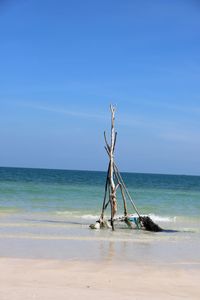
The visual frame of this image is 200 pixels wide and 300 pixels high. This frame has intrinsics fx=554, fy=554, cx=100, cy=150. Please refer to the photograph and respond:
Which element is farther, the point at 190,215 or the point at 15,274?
the point at 190,215

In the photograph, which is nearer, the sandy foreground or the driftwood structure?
the sandy foreground

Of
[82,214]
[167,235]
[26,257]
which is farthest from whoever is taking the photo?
[82,214]

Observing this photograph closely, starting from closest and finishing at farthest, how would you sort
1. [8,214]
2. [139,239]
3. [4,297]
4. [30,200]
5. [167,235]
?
[4,297], [139,239], [167,235], [8,214], [30,200]

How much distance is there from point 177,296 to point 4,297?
233cm

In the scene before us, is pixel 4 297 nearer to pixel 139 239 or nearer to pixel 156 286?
pixel 156 286

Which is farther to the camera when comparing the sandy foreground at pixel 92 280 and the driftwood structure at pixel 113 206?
the driftwood structure at pixel 113 206

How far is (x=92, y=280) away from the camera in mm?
8406

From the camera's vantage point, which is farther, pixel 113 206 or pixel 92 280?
→ pixel 113 206

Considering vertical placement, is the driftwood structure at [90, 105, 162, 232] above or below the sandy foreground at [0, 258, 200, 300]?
above

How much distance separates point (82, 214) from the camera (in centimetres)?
2344

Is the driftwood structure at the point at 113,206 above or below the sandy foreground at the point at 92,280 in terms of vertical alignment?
above

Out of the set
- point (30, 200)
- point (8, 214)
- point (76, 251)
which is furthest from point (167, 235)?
point (30, 200)

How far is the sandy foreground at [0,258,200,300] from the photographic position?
7332mm

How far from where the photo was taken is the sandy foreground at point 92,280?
7.33 meters
